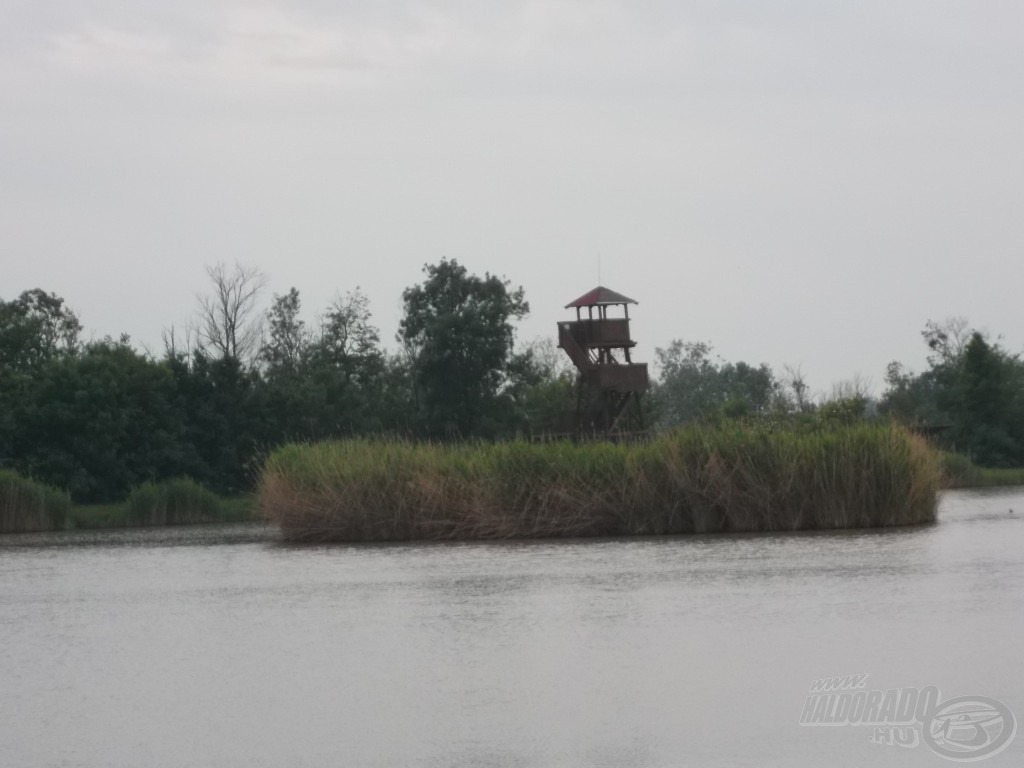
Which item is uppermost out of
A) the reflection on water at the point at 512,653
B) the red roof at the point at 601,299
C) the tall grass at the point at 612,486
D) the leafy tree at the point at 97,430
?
the red roof at the point at 601,299

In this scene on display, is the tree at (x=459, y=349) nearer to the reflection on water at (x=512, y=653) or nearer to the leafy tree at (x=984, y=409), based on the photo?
the leafy tree at (x=984, y=409)

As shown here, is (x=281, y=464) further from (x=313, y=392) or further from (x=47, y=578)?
(x=313, y=392)

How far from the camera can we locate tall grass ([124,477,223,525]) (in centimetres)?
3975

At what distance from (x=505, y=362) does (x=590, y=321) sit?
1169cm

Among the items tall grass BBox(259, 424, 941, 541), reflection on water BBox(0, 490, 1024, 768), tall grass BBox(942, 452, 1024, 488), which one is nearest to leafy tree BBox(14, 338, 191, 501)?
tall grass BBox(259, 424, 941, 541)

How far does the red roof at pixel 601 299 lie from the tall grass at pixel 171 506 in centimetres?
1826

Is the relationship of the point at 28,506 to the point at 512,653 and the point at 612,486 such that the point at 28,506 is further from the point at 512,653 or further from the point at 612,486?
the point at 512,653

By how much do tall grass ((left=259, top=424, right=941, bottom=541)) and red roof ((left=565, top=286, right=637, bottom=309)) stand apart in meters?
25.6

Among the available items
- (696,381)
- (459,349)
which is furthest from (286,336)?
(696,381)

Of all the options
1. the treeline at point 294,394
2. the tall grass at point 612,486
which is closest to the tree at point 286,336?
the treeline at point 294,394

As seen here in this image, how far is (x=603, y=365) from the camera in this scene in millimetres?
52219

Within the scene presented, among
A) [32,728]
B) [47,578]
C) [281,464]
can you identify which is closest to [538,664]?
[32,728]

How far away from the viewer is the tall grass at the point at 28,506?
3603 centimetres

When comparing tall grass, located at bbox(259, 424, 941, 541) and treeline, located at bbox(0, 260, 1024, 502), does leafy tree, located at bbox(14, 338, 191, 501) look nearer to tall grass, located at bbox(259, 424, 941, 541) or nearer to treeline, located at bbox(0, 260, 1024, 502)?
treeline, located at bbox(0, 260, 1024, 502)
